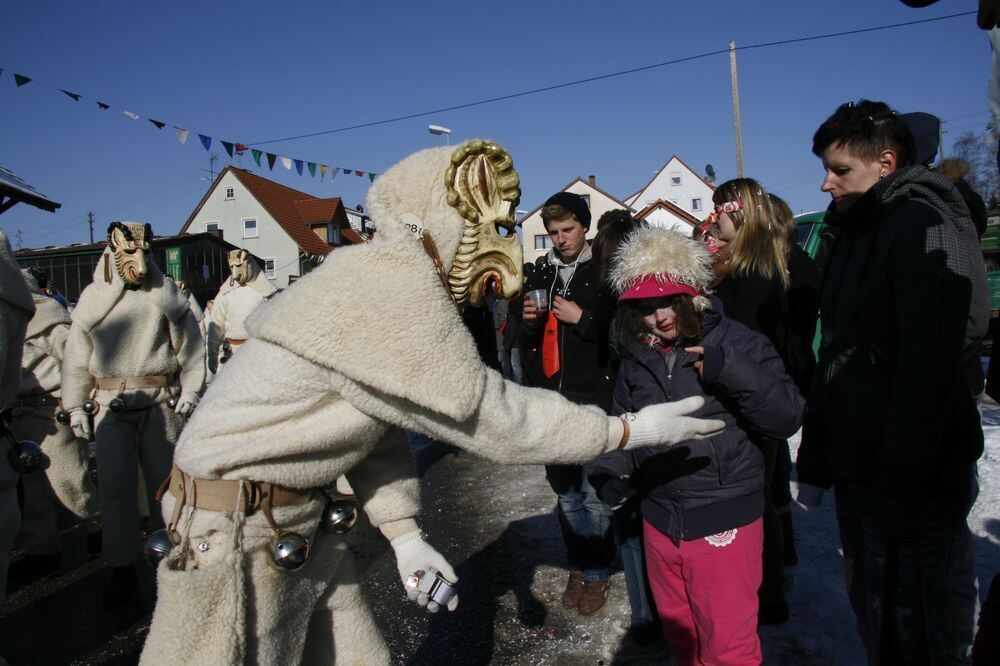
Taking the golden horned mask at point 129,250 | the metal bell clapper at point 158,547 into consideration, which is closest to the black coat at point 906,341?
the metal bell clapper at point 158,547

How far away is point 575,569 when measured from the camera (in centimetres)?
347

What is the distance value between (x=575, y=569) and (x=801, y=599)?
1.11 m

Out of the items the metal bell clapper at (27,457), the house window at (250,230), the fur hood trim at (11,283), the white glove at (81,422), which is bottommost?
the white glove at (81,422)

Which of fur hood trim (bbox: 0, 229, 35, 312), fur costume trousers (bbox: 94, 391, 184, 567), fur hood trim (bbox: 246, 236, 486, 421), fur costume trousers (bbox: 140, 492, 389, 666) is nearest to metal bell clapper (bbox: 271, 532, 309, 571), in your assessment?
fur costume trousers (bbox: 140, 492, 389, 666)

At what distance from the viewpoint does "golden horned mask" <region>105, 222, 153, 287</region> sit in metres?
4.13

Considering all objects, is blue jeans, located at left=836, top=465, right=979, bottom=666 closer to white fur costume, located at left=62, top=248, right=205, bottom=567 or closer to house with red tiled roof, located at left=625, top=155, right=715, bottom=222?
white fur costume, located at left=62, top=248, right=205, bottom=567

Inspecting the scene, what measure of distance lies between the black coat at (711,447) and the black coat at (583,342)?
0.78m

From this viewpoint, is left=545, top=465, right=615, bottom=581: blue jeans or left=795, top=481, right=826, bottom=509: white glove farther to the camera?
left=545, top=465, right=615, bottom=581: blue jeans

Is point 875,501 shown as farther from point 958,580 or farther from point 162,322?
point 162,322

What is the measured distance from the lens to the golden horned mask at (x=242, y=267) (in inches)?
321

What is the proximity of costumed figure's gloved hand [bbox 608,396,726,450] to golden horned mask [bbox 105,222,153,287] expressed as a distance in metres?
3.68

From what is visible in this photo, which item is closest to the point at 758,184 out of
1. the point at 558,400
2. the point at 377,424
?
the point at 558,400

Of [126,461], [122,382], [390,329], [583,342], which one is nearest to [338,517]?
[390,329]

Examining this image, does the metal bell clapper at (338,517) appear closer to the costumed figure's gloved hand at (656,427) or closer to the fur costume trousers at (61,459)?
the costumed figure's gloved hand at (656,427)
